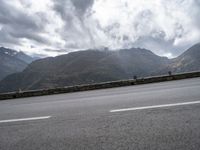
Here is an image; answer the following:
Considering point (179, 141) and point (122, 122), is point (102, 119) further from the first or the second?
point (179, 141)

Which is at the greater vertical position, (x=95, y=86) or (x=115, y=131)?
(x=95, y=86)

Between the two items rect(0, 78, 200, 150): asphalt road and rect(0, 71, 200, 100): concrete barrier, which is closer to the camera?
rect(0, 78, 200, 150): asphalt road

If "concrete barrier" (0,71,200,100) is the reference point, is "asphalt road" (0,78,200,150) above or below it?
below

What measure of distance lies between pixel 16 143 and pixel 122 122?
2.28 metres

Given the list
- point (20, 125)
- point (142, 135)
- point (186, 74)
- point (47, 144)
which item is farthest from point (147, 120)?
point (186, 74)

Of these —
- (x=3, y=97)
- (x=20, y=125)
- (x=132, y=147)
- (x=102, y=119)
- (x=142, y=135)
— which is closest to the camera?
(x=132, y=147)

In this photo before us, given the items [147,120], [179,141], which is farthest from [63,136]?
[179,141]

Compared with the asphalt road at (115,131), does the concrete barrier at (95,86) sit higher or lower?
higher

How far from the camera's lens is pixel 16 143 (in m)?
4.09

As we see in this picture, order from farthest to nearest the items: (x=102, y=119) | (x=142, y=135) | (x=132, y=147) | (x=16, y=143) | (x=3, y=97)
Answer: (x=3, y=97) → (x=102, y=119) → (x=16, y=143) → (x=142, y=135) → (x=132, y=147)

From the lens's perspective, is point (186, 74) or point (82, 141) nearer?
point (82, 141)

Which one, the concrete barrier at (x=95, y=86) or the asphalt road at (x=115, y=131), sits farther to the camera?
the concrete barrier at (x=95, y=86)

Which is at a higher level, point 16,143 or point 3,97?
point 3,97

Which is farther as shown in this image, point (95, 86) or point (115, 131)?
point (95, 86)
